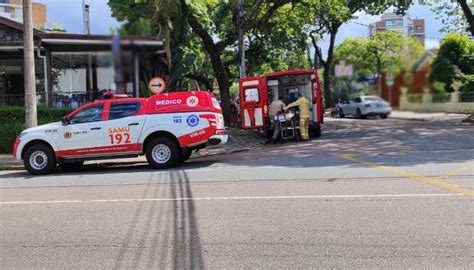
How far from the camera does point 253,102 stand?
65.4 ft

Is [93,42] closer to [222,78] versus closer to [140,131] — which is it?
[140,131]

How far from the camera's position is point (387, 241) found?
5727 millimetres

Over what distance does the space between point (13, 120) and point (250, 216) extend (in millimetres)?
14094

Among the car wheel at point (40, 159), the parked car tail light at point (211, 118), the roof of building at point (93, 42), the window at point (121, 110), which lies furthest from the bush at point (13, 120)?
the roof of building at point (93, 42)

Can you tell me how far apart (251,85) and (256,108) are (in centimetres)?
89

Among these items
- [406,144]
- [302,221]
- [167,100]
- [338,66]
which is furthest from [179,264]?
[338,66]

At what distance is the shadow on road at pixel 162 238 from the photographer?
5273 millimetres

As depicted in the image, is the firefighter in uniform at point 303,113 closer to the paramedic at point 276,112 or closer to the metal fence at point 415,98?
the paramedic at point 276,112

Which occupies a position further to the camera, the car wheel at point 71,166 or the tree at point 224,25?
the tree at point 224,25

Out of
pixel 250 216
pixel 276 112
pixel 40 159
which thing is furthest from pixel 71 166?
pixel 250 216

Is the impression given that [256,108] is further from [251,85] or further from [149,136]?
[149,136]

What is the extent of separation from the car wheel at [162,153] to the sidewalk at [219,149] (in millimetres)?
2078

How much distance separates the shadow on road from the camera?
208 inches

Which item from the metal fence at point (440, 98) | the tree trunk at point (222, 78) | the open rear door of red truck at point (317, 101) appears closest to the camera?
the metal fence at point (440, 98)
